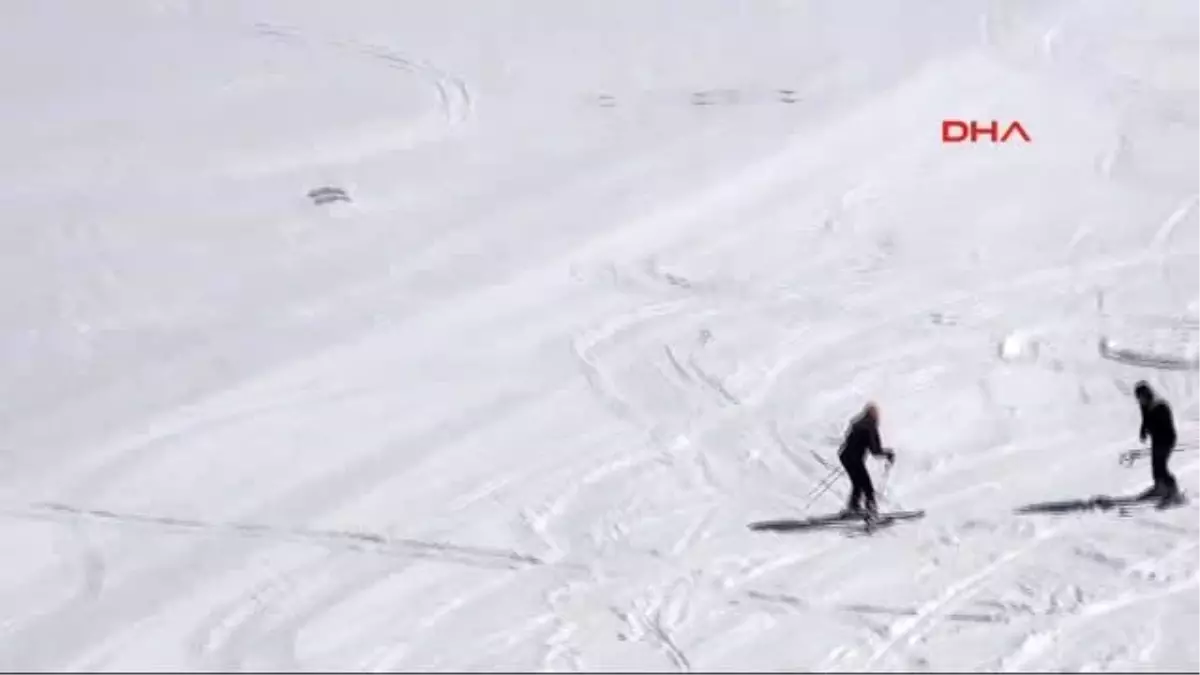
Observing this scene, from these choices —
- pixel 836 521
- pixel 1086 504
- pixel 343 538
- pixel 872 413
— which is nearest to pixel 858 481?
pixel 836 521

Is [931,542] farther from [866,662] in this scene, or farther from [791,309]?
[791,309]

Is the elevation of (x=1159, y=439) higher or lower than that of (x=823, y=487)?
higher

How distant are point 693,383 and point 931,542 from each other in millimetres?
2311

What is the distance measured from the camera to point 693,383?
40.2 ft

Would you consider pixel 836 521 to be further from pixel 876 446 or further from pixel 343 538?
pixel 343 538

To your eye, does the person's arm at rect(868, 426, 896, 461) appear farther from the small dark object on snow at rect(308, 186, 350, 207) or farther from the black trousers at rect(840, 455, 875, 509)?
the small dark object on snow at rect(308, 186, 350, 207)

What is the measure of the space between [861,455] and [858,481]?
0.16 metres

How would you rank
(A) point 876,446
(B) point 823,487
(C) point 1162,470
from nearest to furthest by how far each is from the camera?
1. (A) point 876,446
2. (C) point 1162,470
3. (B) point 823,487

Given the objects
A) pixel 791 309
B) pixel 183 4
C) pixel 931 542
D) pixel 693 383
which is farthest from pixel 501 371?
pixel 183 4

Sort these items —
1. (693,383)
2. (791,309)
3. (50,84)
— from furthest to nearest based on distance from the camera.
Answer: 1. (50,84)
2. (791,309)
3. (693,383)

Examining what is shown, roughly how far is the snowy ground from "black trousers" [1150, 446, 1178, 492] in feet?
0.83

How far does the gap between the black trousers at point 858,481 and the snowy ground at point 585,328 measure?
299 millimetres

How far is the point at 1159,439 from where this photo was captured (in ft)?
35.4

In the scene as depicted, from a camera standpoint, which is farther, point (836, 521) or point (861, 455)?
point (836, 521)
